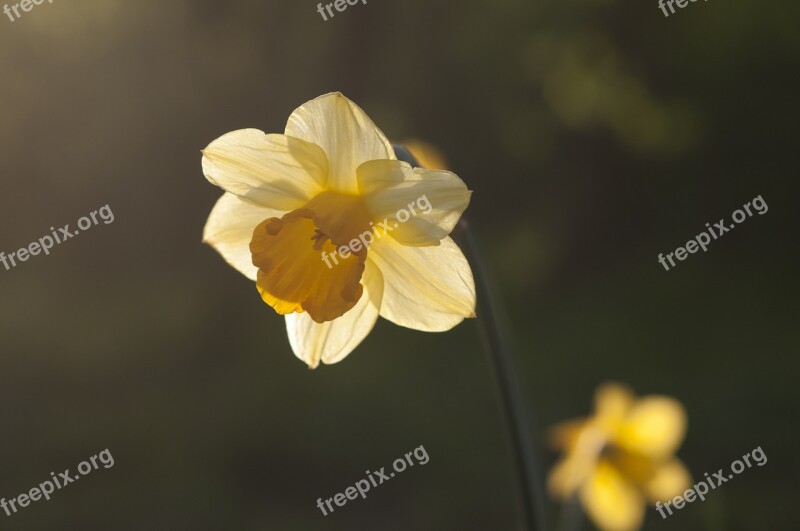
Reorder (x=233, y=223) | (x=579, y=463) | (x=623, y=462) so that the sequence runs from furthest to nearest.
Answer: (x=623, y=462), (x=579, y=463), (x=233, y=223)

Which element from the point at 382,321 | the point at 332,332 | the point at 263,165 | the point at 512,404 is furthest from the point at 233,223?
the point at 382,321

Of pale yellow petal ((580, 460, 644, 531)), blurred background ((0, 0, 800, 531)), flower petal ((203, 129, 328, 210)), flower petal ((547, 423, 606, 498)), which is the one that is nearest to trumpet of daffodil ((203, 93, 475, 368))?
flower petal ((203, 129, 328, 210))

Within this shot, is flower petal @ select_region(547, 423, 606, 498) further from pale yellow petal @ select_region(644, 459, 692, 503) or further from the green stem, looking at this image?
the green stem

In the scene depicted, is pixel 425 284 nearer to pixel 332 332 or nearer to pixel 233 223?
pixel 332 332

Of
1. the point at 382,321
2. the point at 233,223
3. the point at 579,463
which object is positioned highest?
the point at 233,223

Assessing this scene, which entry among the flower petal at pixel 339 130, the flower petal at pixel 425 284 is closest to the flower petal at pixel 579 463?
the flower petal at pixel 425 284

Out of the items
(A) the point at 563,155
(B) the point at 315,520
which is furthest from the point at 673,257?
(B) the point at 315,520
